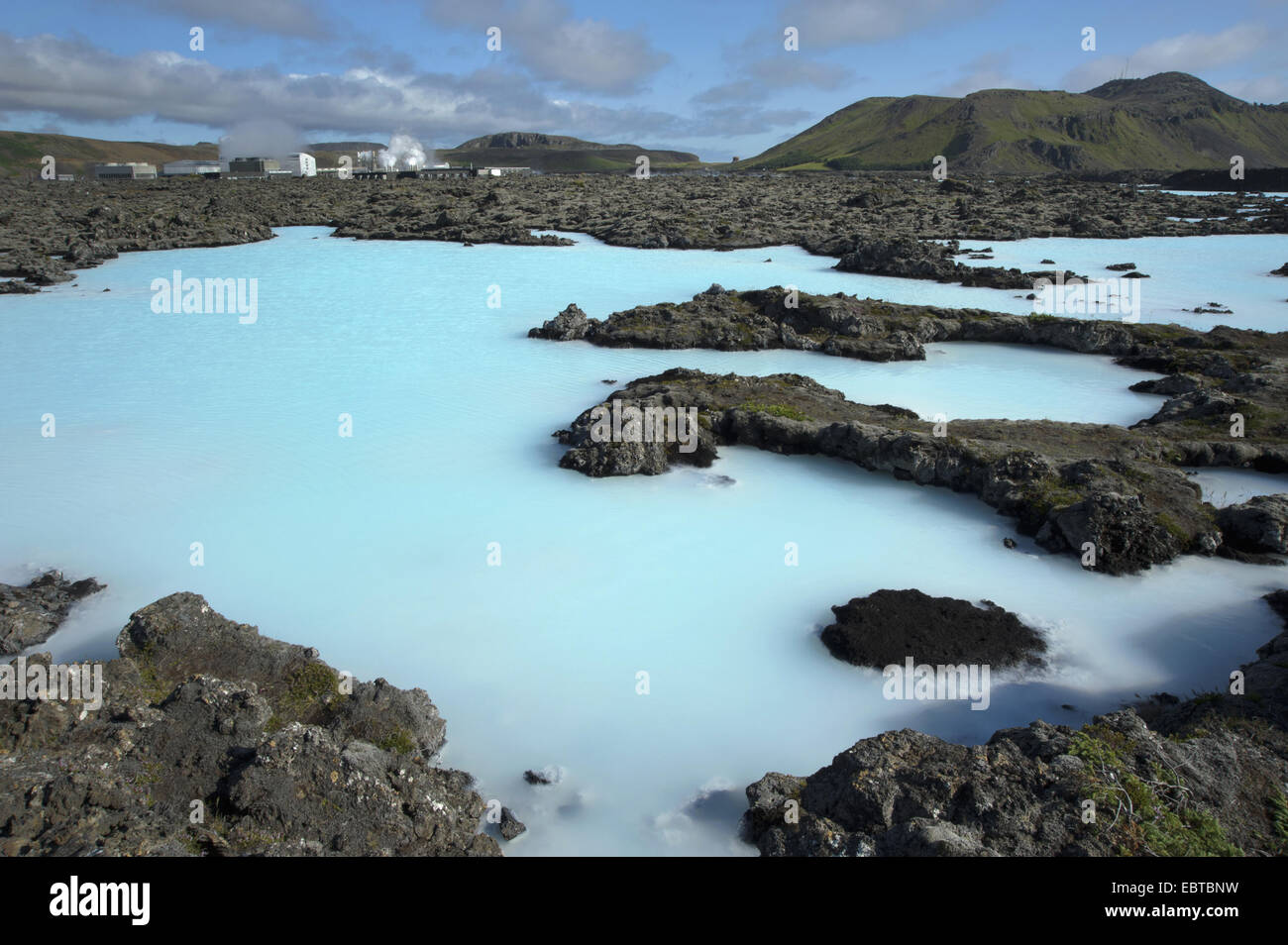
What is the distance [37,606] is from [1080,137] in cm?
20819

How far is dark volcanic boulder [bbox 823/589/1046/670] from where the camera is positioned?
701cm

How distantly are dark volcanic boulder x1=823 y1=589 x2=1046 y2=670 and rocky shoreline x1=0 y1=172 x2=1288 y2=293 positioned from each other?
21392 mm

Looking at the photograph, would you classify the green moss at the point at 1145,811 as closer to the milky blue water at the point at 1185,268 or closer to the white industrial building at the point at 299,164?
the milky blue water at the point at 1185,268

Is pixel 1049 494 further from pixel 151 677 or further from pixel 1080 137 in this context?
pixel 1080 137

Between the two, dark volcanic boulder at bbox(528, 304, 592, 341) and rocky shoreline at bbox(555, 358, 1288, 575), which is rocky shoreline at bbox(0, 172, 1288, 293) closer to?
dark volcanic boulder at bbox(528, 304, 592, 341)

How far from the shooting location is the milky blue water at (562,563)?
6.26 meters

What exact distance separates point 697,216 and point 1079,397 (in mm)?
32697

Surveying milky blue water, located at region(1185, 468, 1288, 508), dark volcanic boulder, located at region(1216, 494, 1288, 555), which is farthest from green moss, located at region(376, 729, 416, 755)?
milky blue water, located at region(1185, 468, 1288, 508)

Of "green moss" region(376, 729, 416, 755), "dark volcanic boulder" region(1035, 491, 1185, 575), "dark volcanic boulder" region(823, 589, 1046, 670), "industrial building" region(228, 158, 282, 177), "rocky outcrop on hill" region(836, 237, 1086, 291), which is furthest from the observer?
"industrial building" region(228, 158, 282, 177)

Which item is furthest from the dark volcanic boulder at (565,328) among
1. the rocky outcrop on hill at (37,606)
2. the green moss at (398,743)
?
the green moss at (398,743)

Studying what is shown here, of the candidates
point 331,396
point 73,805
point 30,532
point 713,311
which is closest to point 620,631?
point 73,805

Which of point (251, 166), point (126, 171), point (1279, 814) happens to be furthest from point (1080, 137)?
point (1279, 814)

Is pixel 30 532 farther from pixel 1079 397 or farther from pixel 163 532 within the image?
pixel 1079 397

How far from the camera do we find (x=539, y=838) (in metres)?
5.22
